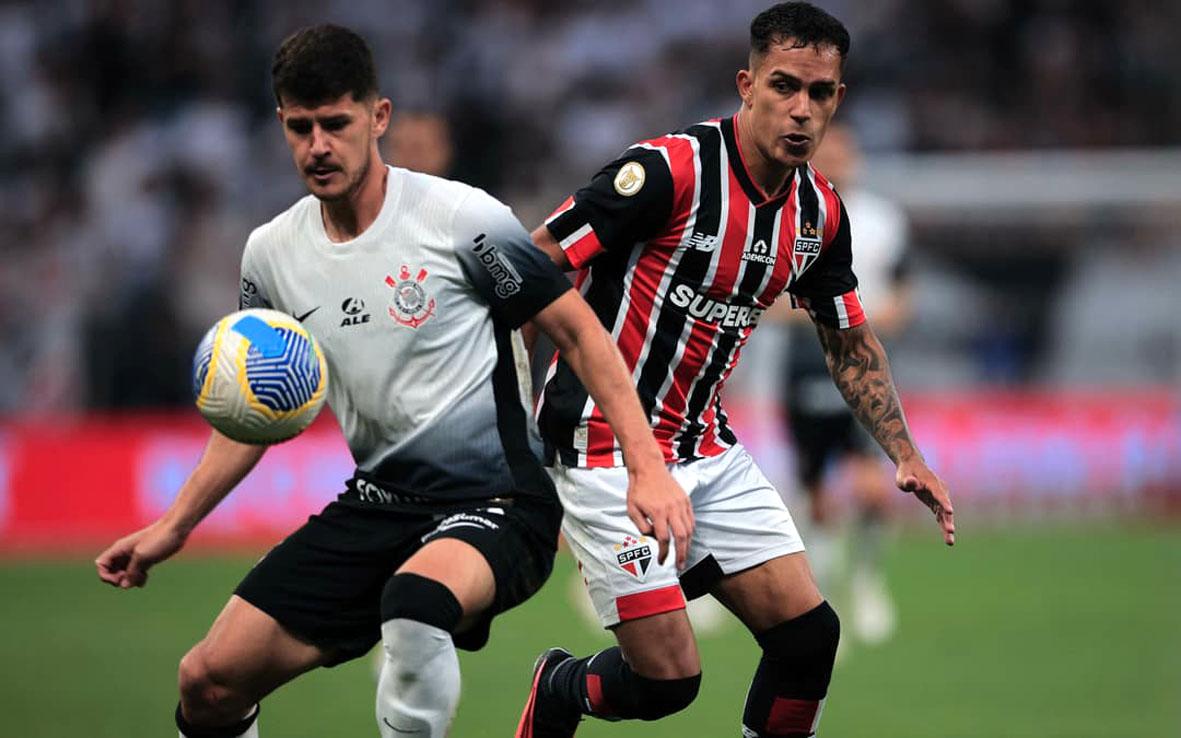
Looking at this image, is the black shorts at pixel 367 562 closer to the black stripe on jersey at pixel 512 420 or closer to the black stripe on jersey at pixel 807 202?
the black stripe on jersey at pixel 512 420

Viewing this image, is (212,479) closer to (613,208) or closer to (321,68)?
(321,68)

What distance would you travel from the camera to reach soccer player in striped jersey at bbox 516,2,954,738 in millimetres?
5387

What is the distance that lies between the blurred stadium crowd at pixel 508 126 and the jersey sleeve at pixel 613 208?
31.0 feet

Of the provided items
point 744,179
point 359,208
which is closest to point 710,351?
point 744,179

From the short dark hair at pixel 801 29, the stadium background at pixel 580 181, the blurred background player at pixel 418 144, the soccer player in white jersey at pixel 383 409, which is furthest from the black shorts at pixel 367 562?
the stadium background at pixel 580 181

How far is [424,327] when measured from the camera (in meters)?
5.03

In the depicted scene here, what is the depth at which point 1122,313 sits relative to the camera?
1608 centimetres

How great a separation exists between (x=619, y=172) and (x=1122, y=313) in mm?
11654

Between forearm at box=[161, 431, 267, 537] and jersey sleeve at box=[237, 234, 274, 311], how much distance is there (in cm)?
41

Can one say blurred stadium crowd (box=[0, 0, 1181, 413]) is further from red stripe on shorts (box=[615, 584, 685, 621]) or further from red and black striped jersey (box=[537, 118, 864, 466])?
red stripe on shorts (box=[615, 584, 685, 621])

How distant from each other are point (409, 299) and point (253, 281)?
0.53 meters

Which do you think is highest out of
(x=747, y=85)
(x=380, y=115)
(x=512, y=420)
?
(x=747, y=85)

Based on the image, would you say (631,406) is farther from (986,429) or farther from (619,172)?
(986,429)

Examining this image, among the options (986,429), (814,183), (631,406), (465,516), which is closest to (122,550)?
(465,516)
